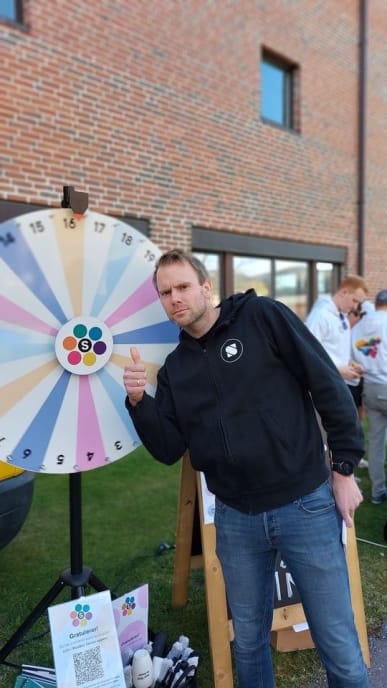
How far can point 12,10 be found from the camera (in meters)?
5.31

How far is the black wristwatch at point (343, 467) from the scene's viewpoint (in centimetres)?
166

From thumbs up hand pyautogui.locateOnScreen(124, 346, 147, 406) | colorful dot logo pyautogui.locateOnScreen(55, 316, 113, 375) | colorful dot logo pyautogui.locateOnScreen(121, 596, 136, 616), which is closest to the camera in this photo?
thumbs up hand pyautogui.locateOnScreen(124, 346, 147, 406)

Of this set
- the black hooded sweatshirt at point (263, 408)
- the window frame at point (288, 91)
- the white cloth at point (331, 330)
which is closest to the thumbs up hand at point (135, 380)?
the black hooded sweatshirt at point (263, 408)

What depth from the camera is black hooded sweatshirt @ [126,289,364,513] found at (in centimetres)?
162

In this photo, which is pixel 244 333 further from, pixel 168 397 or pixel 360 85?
pixel 360 85

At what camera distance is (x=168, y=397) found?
6.00 feet

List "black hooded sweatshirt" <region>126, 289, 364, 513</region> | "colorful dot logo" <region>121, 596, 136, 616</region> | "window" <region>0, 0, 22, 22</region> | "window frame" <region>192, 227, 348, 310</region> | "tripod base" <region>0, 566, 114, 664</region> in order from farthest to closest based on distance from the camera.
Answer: "window frame" <region>192, 227, 348, 310</region>
"window" <region>0, 0, 22, 22</region>
"colorful dot logo" <region>121, 596, 136, 616</region>
"tripod base" <region>0, 566, 114, 664</region>
"black hooded sweatshirt" <region>126, 289, 364, 513</region>

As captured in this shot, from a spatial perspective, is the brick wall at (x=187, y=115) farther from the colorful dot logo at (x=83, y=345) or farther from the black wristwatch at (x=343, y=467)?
the black wristwatch at (x=343, y=467)

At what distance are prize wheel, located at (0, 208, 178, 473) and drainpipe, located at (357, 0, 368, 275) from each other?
873 cm

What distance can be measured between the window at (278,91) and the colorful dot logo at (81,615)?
25.5ft

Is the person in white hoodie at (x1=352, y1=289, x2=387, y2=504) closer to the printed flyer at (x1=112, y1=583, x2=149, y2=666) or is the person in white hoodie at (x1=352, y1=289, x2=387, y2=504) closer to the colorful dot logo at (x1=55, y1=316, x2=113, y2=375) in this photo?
the printed flyer at (x1=112, y1=583, x2=149, y2=666)

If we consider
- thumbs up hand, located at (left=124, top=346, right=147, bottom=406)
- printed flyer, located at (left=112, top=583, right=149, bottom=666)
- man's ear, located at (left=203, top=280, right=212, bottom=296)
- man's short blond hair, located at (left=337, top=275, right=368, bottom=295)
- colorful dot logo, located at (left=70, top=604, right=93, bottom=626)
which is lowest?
printed flyer, located at (left=112, top=583, right=149, bottom=666)

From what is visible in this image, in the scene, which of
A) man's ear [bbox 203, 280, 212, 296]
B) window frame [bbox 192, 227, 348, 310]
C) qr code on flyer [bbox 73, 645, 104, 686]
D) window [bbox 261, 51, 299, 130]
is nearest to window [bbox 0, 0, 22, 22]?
window frame [bbox 192, 227, 348, 310]

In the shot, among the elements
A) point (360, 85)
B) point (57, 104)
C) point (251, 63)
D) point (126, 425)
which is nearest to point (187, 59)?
point (251, 63)
